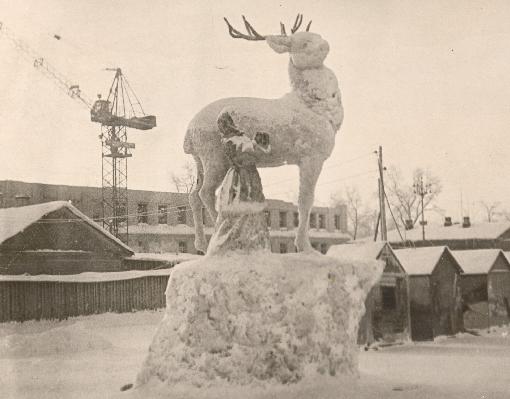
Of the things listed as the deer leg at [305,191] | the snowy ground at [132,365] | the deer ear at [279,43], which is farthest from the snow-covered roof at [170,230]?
the deer ear at [279,43]

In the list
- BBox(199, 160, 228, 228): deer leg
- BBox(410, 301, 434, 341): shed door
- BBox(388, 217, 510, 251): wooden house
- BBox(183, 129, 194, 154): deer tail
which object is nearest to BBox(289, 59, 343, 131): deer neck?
BBox(199, 160, 228, 228): deer leg

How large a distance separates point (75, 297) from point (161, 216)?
1705cm

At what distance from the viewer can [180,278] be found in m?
7.34

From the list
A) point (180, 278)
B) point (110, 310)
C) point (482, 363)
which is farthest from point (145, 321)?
point (180, 278)

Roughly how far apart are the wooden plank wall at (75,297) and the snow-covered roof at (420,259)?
8.68 m

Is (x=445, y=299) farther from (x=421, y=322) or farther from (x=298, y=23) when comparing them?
(x=298, y=23)

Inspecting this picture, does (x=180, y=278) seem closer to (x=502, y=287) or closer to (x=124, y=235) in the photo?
(x=502, y=287)

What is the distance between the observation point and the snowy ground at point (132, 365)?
745cm

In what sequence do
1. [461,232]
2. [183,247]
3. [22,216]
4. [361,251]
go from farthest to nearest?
[183,247] < [461,232] < [22,216] < [361,251]

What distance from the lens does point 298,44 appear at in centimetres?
773

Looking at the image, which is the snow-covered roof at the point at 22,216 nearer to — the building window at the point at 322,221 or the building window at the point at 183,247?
the building window at the point at 183,247

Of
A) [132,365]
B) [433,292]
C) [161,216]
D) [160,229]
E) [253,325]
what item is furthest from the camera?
[161,216]

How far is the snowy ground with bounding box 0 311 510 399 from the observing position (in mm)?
7449

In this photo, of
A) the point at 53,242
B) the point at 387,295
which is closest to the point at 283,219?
the point at 53,242
